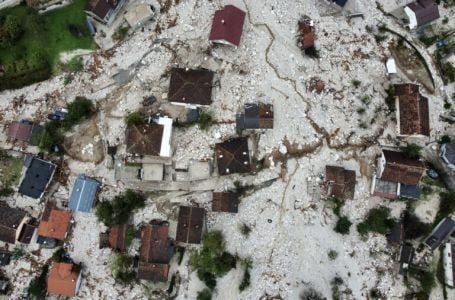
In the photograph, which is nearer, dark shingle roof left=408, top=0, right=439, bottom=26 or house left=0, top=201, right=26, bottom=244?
house left=0, top=201, right=26, bottom=244

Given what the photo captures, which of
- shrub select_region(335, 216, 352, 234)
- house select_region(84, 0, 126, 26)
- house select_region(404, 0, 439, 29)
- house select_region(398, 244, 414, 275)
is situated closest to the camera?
shrub select_region(335, 216, 352, 234)

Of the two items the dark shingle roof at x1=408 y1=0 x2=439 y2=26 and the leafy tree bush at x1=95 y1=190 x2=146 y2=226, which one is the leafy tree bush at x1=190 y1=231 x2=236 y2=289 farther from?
the dark shingle roof at x1=408 y1=0 x2=439 y2=26

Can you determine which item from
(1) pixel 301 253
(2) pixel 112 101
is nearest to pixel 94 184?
(2) pixel 112 101

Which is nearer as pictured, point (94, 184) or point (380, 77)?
point (94, 184)

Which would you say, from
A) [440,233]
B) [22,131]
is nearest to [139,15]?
[22,131]

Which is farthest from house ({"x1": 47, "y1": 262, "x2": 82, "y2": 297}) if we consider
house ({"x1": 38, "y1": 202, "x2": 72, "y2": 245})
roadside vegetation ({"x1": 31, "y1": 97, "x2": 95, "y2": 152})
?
roadside vegetation ({"x1": 31, "y1": 97, "x2": 95, "y2": 152})

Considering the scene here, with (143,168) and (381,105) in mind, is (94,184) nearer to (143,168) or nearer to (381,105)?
(143,168)
